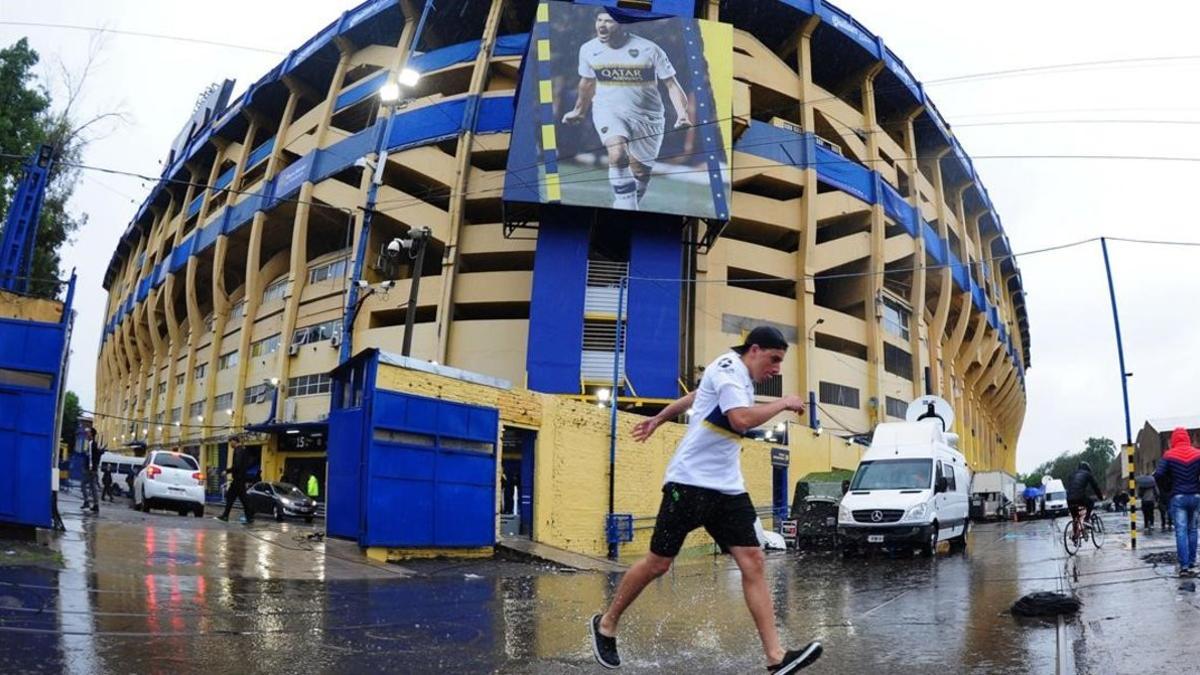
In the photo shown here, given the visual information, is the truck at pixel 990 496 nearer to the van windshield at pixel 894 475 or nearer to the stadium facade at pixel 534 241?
the stadium facade at pixel 534 241

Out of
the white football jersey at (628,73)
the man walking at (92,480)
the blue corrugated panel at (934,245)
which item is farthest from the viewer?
the blue corrugated panel at (934,245)

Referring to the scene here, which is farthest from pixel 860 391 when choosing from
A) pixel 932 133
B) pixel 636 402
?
pixel 932 133

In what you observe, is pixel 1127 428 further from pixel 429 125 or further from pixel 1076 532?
pixel 429 125

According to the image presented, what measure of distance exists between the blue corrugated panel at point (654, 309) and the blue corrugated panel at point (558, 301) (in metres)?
1.84

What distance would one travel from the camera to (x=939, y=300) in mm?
44281

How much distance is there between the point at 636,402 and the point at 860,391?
13.7 metres

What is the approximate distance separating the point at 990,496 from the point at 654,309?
19944mm

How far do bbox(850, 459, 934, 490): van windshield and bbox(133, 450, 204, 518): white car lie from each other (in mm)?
16572

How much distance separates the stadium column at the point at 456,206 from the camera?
30875mm

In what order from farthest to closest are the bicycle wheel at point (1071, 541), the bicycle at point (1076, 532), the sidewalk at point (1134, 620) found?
1. the bicycle at point (1076, 532)
2. the bicycle wheel at point (1071, 541)
3. the sidewalk at point (1134, 620)

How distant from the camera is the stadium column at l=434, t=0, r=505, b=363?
30875 mm

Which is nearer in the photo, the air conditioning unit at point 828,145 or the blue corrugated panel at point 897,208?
the air conditioning unit at point 828,145

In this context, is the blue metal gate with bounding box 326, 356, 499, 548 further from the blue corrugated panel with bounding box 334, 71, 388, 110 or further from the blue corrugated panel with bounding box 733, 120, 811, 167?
the blue corrugated panel with bounding box 334, 71, 388, 110

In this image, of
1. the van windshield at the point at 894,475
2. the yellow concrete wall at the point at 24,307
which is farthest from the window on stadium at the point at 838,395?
the yellow concrete wall at the point at 24,307
